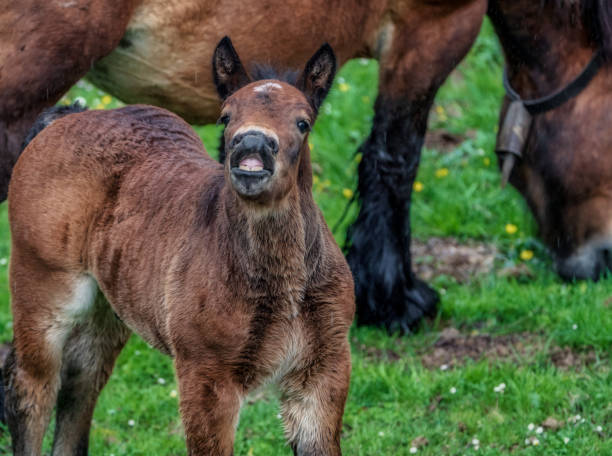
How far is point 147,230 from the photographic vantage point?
3.63m

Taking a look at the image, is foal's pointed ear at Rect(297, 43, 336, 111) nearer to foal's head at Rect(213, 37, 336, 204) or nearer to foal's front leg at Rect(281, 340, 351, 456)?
foal's head at Rect(213, 37, 336, 204)

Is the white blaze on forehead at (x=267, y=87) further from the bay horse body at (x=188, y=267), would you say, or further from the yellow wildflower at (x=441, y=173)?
the yellow wildflower at (x=441, y=173)

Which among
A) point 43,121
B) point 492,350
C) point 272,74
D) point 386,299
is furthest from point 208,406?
point 386,299

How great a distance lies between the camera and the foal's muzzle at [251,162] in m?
2.90

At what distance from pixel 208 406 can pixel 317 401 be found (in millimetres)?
392

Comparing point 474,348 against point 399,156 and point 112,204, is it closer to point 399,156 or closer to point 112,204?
point 399,156

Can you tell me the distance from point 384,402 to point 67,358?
1714mm

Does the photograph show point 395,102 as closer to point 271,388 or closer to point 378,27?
point 378,27

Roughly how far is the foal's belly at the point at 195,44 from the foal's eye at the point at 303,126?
1570 mm

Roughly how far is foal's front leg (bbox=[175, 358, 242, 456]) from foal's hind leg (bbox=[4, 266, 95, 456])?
78 cm

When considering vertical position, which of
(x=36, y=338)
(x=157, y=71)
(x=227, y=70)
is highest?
(x=227, y=70)

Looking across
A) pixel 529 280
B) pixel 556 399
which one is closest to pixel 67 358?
pixel 556 399

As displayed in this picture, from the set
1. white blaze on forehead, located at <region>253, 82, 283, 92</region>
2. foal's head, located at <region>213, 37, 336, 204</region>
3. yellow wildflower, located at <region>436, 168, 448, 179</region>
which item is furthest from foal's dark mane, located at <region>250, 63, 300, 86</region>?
yellow wildflower, located at <region>436, 168, 448, 179</region>

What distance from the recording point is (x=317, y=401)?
11.0 feet
